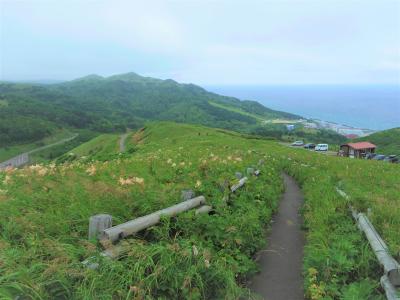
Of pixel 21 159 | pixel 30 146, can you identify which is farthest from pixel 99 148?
pixel 30 146

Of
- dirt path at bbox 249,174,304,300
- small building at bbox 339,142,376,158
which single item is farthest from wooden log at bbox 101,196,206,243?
small building at bbox 339,142,376,158

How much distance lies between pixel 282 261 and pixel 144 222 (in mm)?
3600

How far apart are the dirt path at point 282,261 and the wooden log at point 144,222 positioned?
2.12m

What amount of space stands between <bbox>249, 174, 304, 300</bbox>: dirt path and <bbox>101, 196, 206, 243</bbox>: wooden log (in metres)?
2.12

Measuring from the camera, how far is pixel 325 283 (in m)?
5.92

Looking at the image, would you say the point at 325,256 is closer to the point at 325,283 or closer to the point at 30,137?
the point at 325,283

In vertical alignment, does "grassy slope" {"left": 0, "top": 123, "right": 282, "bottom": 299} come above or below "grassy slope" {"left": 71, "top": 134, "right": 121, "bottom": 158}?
above

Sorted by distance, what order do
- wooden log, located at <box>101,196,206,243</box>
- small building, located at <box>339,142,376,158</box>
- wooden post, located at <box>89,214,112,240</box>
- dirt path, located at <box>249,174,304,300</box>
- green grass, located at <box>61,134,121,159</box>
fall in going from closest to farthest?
wooden log, located at <box>101,196,206,243</box> → wooden post, located at <box>89,214,112,240</box> → dirt path, located at <box>249,174,304,300</box> → small building, located at <box>339,142,376,158</box> → green grass, located at <box>61,134,121,159</box>

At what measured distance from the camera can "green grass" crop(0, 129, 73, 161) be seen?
151125mm

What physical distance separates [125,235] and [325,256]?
13.3 feet

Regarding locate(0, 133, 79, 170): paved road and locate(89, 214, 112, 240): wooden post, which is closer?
locate(89, 214, 112, 240): wooden post

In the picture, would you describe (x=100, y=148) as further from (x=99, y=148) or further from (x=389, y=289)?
(x=389, y=289)

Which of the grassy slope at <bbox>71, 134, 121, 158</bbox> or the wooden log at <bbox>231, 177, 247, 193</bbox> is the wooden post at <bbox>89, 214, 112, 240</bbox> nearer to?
the wooden log at <bbox>231, 177, 247, 193</bbox>

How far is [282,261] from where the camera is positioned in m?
7.78
